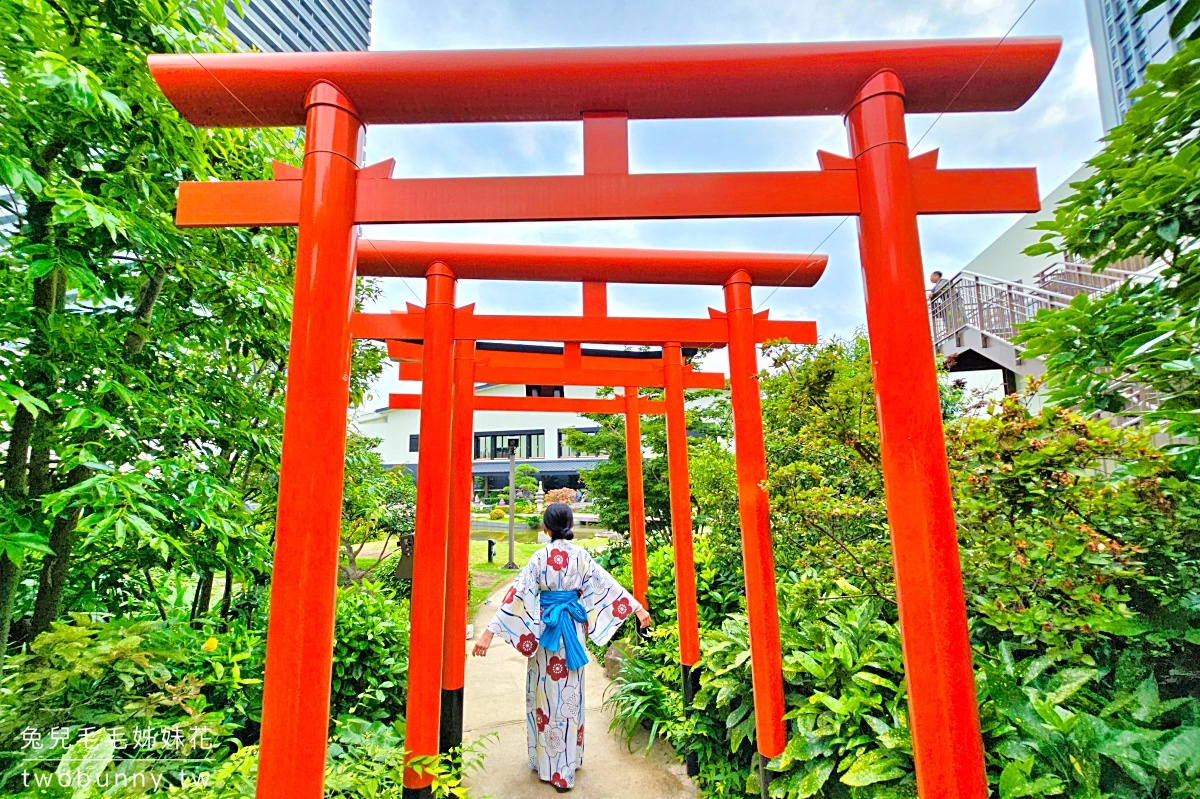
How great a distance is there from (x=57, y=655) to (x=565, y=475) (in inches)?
969

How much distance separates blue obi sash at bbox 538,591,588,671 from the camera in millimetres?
4168

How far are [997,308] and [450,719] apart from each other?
951 cm

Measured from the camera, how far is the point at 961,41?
1906mm

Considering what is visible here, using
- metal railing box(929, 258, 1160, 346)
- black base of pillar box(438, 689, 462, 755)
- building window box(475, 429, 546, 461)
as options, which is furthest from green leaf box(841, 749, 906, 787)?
building window box(475, 429, 546, 461)

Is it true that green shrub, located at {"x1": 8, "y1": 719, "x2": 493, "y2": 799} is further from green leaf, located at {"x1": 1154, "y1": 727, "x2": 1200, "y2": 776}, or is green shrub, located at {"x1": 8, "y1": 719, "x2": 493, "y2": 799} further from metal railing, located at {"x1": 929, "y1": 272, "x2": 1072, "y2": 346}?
metal railing, located at {"x1": 929, "y1": 272, "x2": 1072, "y2": 346}

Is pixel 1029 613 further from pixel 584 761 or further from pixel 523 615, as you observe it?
pixel 584 761

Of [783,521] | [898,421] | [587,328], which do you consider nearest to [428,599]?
[587,328]

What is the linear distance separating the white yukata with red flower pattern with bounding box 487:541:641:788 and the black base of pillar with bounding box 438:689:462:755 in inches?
22.0

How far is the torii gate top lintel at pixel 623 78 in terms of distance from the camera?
1.90 meters

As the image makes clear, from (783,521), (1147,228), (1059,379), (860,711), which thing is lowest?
(860,711)

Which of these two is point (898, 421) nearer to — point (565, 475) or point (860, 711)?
point (860, 711)

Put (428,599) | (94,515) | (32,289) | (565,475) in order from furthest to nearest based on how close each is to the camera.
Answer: (565,475), (428,599), (32,289), (94,515)

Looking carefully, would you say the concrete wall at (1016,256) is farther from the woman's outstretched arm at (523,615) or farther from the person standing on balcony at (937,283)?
the woman's outstretched arm at (523,615)

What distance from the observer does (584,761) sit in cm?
436
